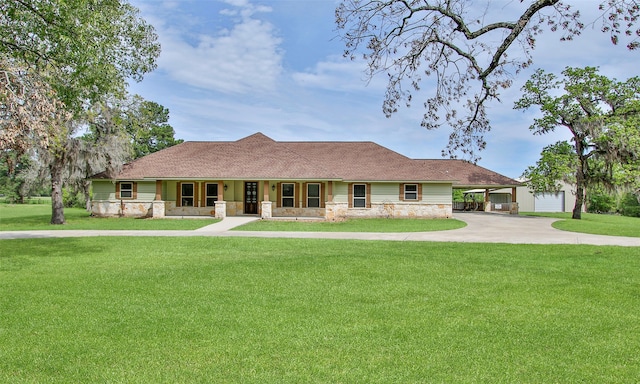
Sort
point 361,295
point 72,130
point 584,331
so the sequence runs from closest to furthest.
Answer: point 584,331, point 361,295, point 72,130

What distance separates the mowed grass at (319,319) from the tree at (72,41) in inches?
169

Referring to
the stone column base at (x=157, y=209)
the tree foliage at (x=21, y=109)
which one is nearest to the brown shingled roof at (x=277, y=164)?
the stone column base at (x=157, y=209)

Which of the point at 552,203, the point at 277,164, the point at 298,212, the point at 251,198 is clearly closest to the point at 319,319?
the point at 277,164

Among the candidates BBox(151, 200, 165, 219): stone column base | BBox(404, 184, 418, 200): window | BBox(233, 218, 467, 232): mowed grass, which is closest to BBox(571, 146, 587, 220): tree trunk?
BBox(404, 184, 418, 200): window

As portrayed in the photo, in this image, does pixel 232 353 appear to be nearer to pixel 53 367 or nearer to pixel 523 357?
pixel 53 367

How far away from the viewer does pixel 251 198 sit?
2736cm

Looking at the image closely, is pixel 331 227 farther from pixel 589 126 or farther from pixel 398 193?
pixel 589 126

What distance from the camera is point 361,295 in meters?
7.26

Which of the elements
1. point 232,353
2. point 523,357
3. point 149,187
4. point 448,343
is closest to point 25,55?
point 232,353

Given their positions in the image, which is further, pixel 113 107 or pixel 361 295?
pixel 113 107

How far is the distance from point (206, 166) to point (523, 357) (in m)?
23.6

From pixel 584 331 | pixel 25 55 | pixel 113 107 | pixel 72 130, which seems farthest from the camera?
pixel 113 107

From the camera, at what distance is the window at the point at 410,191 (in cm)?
2714

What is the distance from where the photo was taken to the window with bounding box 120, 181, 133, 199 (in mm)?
27142
